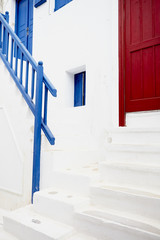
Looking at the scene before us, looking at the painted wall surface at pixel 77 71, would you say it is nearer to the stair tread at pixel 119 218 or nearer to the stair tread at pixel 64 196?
the stair tread at pixel 64 196

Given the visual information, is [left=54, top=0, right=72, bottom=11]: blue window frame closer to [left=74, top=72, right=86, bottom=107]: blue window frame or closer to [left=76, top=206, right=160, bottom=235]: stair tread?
[left=74, top=72, right=86, bottom=107]: blue window frame

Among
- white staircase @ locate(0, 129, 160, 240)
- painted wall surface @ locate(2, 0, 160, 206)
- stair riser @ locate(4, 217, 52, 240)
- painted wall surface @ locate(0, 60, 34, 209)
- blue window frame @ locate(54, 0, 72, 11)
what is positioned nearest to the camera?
white staircase @ locate(0, 129, 160, 240)

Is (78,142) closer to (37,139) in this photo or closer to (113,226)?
(37,139)

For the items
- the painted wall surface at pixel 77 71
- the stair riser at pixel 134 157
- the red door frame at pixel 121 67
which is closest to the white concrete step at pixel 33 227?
the painted wall surface at pixel 77 71

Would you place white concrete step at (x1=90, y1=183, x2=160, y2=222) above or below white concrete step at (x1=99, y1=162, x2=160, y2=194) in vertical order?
below

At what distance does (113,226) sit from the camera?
1.19 m

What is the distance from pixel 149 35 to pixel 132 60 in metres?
0.36

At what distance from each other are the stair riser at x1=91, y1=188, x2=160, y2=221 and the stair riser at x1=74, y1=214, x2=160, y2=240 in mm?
176

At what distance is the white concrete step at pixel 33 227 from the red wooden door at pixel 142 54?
167cm

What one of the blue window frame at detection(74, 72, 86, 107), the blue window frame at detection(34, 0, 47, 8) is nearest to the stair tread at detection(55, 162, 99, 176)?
the blue window frame at detection(74, 72, 86, 107)

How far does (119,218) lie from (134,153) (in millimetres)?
564

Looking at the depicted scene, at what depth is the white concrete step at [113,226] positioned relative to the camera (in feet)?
3.58

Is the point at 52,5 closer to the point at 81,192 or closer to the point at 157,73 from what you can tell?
the point at 157,73

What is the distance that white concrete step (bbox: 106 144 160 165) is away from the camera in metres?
1.55
